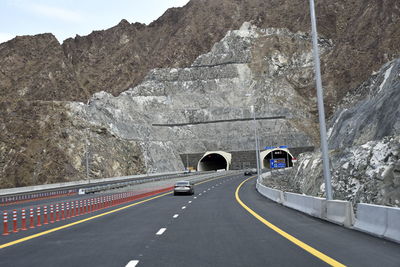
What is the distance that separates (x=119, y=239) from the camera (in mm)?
12844

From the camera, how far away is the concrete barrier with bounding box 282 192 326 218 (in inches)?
673

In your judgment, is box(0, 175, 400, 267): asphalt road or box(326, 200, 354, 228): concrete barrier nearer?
box(0, 175, 400, 267): asphalt road

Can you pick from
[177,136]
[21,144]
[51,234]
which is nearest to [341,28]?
[177,136]

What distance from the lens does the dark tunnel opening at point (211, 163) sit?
405ft

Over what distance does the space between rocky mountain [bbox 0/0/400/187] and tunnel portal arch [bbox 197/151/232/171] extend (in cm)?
349

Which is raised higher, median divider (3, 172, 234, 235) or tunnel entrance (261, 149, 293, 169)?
tunnel entrance (261, 149, 293, 169)

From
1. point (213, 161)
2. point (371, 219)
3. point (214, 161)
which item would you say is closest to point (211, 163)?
point (213, 161)

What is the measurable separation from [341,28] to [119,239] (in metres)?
152

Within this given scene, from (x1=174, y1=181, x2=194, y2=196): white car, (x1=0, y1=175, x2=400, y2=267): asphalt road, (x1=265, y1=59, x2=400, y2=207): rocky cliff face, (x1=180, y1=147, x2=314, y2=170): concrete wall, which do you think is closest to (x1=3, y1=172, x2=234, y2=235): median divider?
(x1=0, y1=175, x2=400, y2=267): asphalt road

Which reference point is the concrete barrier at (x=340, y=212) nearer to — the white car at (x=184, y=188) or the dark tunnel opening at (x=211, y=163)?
the white car at (x=184, y=188)

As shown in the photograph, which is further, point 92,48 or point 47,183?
point 92,48

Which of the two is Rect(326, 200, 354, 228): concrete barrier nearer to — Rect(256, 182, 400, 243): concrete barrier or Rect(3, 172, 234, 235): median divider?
Rect(256, 182, 400, 243): concrete barrier

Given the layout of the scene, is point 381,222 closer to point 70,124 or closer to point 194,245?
point 194,245

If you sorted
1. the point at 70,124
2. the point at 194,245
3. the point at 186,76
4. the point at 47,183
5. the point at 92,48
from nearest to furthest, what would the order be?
the point at 194,245 → the point at 47,183 → the point at 70,124 → the point at 186,76 → the point at 92,48
